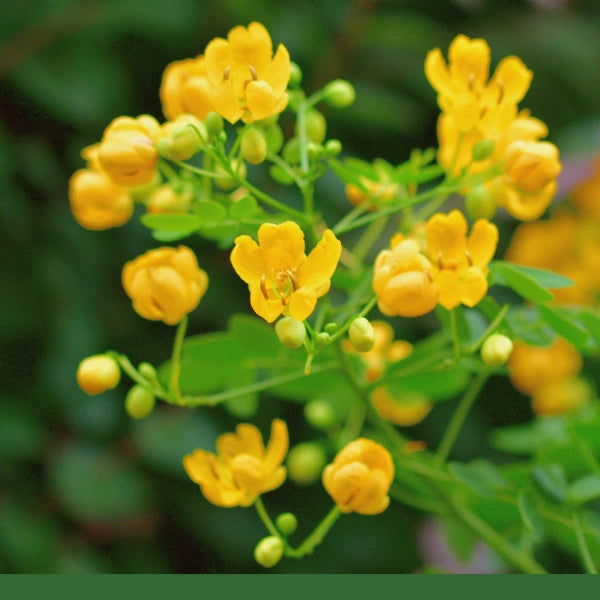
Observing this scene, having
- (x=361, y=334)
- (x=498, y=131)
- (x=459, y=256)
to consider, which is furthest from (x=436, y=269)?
(x=498, y=131)

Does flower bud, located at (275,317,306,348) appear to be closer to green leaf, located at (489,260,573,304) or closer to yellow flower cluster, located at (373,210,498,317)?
yellow flower cluster, located at (373,210,498,317)

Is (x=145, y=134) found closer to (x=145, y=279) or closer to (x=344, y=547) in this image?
(x=145, y=279)

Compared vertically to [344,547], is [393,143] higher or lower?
higher

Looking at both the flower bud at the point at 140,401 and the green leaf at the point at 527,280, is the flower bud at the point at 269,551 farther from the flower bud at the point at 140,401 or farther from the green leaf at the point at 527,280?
the green leaf at the point at 527,280

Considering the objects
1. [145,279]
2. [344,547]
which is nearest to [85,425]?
[344,547]

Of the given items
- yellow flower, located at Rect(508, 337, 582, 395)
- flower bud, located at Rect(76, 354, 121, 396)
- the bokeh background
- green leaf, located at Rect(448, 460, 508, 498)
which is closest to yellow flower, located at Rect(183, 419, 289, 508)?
flower bud, located at Rect(76, 354, 121, 396)

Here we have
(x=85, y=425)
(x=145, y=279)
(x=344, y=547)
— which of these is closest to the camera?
(x=145, y=279)

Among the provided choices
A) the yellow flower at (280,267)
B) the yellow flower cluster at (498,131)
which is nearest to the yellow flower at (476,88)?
the yellow flower cluster at (498,131)
